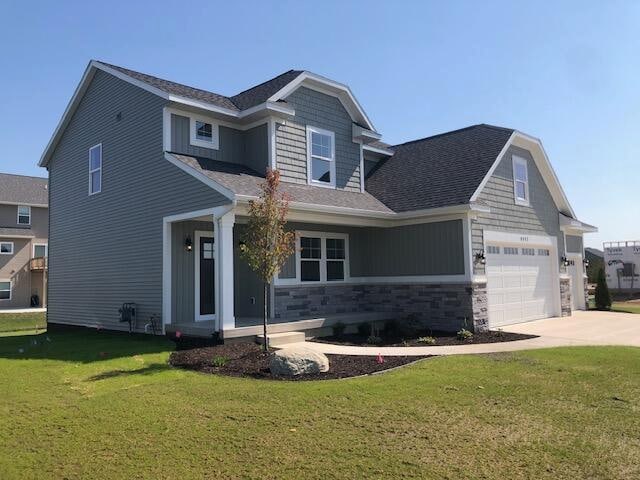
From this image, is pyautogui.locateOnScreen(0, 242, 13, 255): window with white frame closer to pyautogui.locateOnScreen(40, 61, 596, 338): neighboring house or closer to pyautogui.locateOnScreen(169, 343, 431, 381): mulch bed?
pyautogui.locateOnScreen(40, 61, 596, 338): neighboring house

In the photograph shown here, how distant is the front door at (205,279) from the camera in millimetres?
14109

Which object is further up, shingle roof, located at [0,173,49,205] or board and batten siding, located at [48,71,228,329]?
shingle roof, located at [0,173,49,205]

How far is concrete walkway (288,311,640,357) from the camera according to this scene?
1098cm

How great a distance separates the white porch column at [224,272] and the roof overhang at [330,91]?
4.50 meters

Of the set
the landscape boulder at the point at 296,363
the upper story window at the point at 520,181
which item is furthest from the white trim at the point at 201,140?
the upper story window at the point at 520,181

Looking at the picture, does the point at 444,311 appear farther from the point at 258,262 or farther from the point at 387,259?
the point at 258,262

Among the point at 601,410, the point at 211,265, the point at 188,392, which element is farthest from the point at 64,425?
the point at 211,265

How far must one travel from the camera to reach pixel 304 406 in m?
6.64

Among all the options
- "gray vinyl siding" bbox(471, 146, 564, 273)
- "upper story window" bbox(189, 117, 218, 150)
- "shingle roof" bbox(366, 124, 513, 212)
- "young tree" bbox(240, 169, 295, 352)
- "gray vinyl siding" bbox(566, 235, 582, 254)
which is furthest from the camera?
"gray vinyl siding" bbox(566, 235, 582, 254)

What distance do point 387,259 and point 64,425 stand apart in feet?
36.7

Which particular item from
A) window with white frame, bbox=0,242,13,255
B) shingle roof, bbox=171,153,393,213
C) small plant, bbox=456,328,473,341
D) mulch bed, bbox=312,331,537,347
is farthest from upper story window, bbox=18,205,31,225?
small plant, bbox=456,328,473,341

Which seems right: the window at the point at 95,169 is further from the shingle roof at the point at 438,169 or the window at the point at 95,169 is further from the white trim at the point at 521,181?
the white trim at the point at 521,181

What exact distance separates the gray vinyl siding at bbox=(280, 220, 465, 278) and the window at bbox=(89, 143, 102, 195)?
263 inches

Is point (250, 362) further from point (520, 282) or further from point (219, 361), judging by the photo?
point (520, 282)
